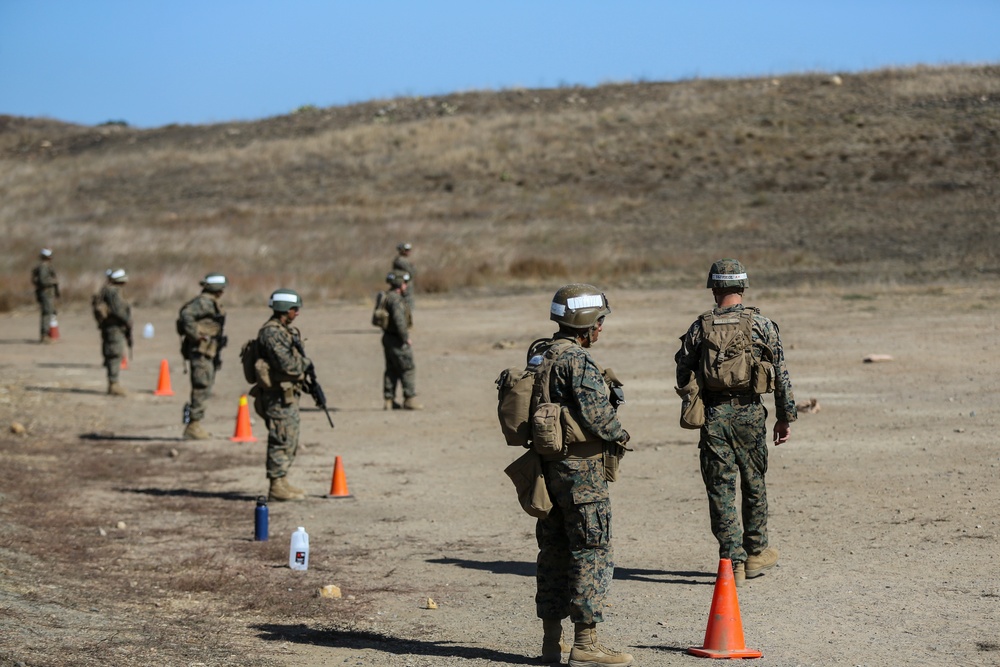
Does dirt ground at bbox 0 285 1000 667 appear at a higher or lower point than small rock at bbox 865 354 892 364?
lower

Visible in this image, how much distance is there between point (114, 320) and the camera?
20.1m

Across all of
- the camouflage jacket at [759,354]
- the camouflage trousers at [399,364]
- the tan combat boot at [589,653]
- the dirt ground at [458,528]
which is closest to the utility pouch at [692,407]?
the camouflage jacket at [759,354]

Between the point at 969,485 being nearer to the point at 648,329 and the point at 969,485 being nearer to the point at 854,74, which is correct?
the point at 648,329

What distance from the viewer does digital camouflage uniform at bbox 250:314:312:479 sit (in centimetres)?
1183

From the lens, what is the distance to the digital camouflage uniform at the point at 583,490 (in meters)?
6.52

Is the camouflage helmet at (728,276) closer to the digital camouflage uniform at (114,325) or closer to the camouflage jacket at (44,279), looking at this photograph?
the digital camouflage uniform at (114,325)

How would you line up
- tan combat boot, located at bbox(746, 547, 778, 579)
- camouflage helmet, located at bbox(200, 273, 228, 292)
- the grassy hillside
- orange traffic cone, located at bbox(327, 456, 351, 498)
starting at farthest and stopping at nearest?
1. the grassy hillside
2. camouflage helmet, located at bbox(200, 273, 228, 292)
3. orange traffic cone, located at bbox(327, 456, 351, 498)
4. tan combat boot, located at bbox(746, 547, 778, 579)

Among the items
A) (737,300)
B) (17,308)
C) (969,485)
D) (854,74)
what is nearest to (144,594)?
(737,300)

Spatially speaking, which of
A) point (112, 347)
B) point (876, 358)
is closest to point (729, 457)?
point (876, 358)

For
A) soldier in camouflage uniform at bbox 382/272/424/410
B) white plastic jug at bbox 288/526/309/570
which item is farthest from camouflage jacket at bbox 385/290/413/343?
white plastic jug at bbox 288/526/309/570

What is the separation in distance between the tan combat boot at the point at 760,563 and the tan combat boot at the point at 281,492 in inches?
204

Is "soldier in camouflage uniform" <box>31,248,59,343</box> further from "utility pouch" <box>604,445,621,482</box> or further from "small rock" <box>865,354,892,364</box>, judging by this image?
"utility pouch" <box>604,445,621,482</box>

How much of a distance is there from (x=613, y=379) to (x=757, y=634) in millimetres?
1975

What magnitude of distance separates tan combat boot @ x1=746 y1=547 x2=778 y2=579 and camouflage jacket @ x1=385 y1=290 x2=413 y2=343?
30.7ft
